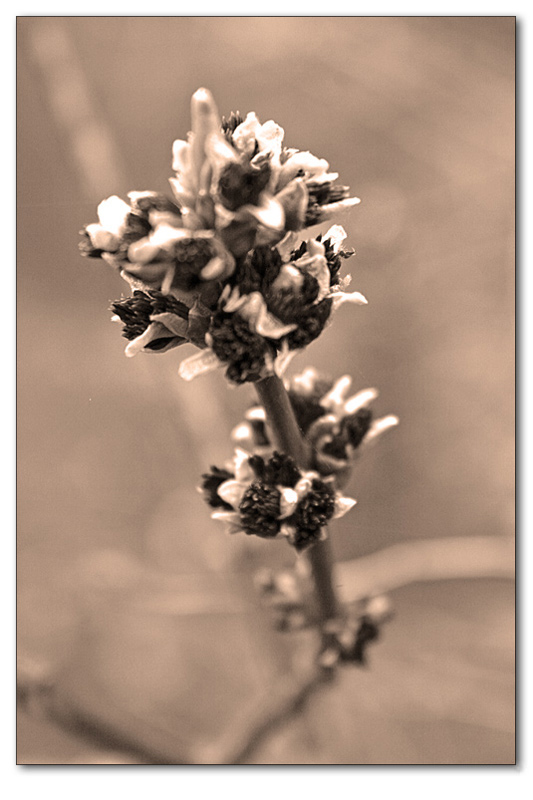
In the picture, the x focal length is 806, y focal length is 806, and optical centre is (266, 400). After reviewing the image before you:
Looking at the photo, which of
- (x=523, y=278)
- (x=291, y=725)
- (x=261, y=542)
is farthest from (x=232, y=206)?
(x=261, y=542)

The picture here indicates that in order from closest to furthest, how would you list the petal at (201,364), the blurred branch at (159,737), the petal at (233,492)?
the petal at (201,364) → the petal at (233,492) → the blurred branch at (159,737)

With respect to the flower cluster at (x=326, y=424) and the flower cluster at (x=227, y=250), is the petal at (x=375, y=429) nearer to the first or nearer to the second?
the flower cluster at (x=326, y=424)

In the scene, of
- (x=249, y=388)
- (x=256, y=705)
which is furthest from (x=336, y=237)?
(x=256, y=705)

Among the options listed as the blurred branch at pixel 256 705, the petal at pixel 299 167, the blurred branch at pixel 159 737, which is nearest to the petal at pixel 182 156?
the petal at pixel 299 167

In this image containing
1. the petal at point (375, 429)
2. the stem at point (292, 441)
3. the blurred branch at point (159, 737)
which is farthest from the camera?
the blurred branch at point (159, 737)

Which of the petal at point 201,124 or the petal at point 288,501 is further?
the petal at point 288,501

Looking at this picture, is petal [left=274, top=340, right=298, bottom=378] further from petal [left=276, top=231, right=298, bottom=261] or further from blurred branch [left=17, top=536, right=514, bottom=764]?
blurred branch [left=17, top=536, right=514, bottom=764]

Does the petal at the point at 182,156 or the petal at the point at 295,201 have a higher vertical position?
the petal at the point at 182,156
